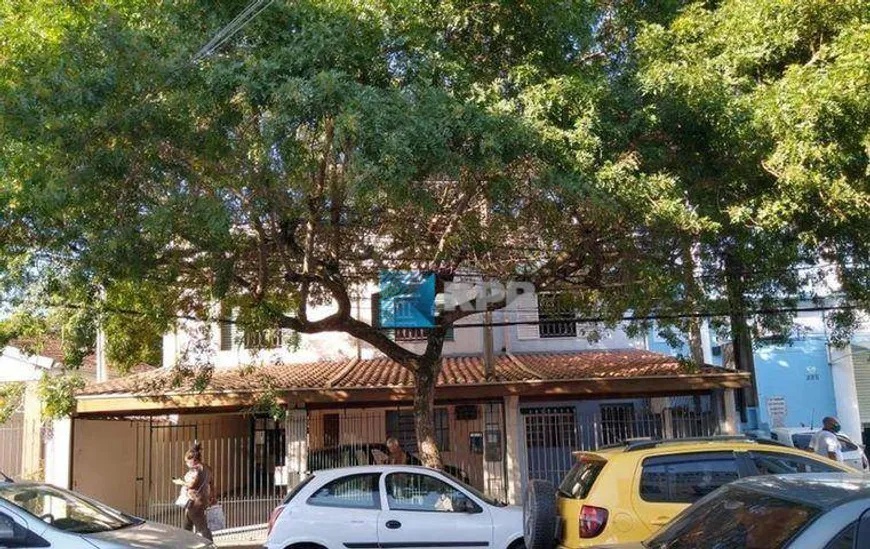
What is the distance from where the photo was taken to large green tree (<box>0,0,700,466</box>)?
834 centimetres

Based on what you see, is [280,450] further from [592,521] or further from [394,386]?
[592,521]

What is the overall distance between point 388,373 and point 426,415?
453cm

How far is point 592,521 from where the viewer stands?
675 centimetres

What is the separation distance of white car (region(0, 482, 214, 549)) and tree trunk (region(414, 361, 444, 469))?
14.2ft

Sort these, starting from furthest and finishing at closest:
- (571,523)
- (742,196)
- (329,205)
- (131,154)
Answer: (329,205)
(742,196)
(131,154)
(571,523)

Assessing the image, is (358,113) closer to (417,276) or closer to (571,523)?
(571,523)

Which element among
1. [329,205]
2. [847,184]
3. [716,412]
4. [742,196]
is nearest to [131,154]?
[329,205]

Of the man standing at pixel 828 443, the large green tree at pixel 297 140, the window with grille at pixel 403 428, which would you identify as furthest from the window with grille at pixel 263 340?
the man standing at pixel 828 443

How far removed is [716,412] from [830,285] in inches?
129

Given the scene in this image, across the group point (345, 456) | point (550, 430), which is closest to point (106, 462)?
point (345, 456)

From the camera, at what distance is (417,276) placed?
41.8 ft

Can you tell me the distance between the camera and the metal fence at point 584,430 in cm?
1571

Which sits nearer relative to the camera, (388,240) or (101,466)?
(388,240)

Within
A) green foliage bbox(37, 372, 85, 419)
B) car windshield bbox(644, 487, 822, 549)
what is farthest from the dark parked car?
car windshield bbox(644, 487, 822, 549)
